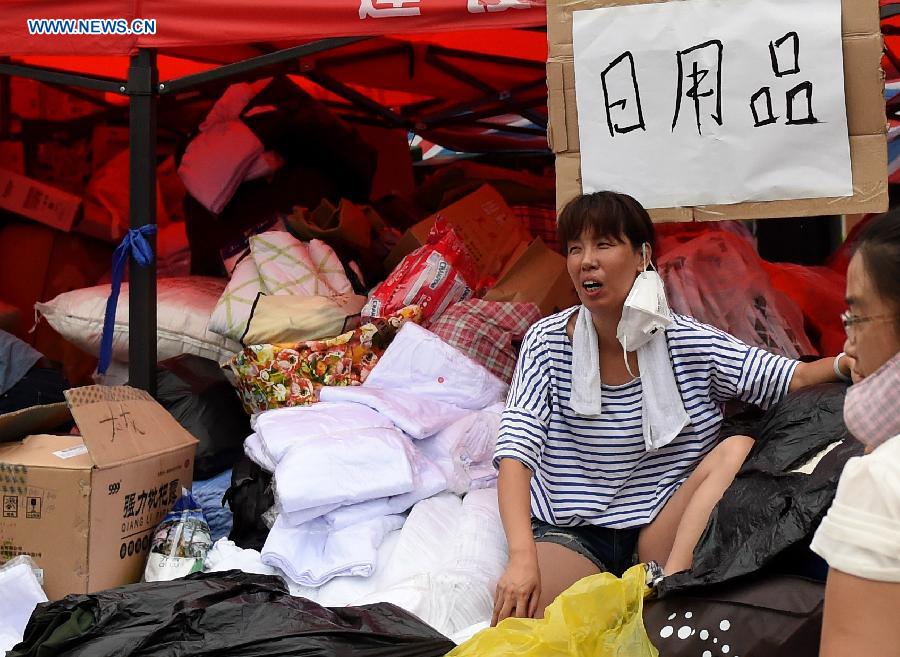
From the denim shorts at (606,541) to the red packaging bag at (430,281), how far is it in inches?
53.5

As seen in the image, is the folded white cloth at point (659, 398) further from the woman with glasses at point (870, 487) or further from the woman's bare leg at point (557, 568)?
the woman with glasses at point (870, 487)

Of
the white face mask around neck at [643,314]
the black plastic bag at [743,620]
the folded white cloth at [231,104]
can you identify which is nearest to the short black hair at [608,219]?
the white face mask around neck at [643,314]

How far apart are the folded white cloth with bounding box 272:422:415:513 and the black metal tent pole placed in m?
0.85

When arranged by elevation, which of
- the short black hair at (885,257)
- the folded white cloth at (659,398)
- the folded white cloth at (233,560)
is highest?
the short black hair at (885,257)

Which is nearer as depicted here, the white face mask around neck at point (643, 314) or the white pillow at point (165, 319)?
the white face mask around neck at point (643, 314)

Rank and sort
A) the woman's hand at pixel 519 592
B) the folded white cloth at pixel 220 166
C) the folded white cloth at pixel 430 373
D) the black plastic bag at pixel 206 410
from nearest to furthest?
the woman's hand at pixel 519 592
the folded white cloth at pixel 430 373
the black plastic bag at pixel 206 410
the folded white cloth at pixel 220 166

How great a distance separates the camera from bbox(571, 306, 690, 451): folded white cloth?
287cm

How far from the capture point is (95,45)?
3822 mm

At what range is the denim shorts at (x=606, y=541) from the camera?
295 cm

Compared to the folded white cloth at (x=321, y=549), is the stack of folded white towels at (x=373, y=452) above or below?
above

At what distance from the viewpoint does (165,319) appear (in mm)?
4422

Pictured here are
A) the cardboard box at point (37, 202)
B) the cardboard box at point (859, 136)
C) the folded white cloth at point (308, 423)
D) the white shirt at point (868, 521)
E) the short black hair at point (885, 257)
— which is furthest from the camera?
the cardboard box at point (37, 202)

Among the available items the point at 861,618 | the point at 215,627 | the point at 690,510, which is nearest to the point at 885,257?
the point at 861,618

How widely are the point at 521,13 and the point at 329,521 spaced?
162cm
